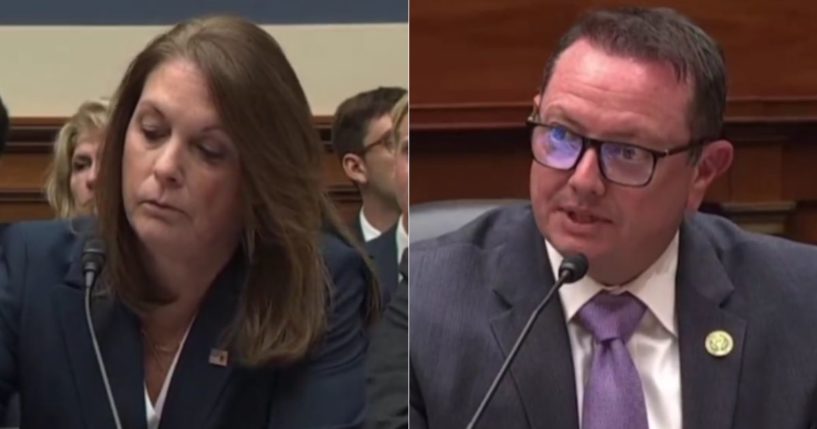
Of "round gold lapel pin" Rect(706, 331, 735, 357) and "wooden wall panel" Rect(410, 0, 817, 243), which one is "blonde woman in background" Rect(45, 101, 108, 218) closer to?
"wooden wall panel" Rect(410, 0, 817, 243)

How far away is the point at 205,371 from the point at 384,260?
26cm

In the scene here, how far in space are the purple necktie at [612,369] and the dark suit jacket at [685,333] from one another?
26 mm

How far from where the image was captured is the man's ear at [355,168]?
4.34ft

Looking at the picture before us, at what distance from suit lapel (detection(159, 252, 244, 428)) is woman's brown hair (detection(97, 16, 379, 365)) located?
0.02m

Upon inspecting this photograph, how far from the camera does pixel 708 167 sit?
48.9 inches

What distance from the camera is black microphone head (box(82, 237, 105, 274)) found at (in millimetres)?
1286

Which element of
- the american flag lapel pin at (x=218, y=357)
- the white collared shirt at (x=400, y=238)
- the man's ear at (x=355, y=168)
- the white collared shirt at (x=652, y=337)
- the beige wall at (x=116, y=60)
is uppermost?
the beige wall at (x=116, y=60)

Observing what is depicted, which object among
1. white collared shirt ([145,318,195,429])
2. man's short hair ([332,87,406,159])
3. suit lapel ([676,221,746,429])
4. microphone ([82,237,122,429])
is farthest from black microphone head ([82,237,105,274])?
suit lapel ([676,221,746,429])

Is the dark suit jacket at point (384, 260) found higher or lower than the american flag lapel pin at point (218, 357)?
higher

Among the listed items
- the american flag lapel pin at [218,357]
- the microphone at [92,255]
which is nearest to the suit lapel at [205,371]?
the american flag lapel pin at [218,357]

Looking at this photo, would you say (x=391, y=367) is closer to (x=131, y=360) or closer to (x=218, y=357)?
(x=218, y=357)

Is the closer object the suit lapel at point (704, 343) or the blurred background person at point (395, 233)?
the suit lapel at point (704, 343)

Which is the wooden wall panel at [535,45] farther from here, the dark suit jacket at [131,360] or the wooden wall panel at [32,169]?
the dark suit jacket at [131,360]

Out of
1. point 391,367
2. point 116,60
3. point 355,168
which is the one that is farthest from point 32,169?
point 391,367
